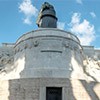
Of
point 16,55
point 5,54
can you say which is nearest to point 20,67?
point 16,55

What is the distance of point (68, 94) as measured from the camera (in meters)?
18.5

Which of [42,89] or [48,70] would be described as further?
[48,70]

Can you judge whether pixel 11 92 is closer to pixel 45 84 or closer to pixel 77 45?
pixel 45 84

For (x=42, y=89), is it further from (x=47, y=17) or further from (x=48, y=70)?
(x=47, y=17)

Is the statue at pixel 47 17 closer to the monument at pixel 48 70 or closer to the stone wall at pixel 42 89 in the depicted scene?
the monument at pixel 48 70

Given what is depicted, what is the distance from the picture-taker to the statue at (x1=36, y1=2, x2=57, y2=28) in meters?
24.0

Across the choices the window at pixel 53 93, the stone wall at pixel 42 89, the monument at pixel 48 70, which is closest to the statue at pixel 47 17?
the monument at pixel 48 70

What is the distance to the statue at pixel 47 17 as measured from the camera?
944 inches

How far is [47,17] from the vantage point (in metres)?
24.4

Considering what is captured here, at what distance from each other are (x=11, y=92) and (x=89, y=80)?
5.14 meters

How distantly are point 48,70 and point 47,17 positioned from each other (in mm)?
6653

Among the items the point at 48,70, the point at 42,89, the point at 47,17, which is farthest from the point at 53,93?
the point at 47,17

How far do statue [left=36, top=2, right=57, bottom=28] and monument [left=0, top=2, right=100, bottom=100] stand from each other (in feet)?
11.0

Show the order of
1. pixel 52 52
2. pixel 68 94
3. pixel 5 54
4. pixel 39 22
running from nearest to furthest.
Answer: pixel 68 94, pixel 52 52, pixel 5 54, pixel 39 22
